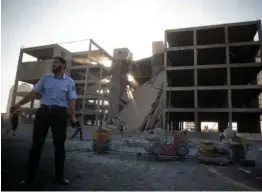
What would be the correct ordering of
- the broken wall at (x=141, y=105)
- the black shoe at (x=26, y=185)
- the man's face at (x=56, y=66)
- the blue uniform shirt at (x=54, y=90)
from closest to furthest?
the black shoe at (x=26, y=185)
the blue uniform shirt at (x=54, y=90)
the man's face at (x=56, y=66)
the broken wall at (x=141, y=105)

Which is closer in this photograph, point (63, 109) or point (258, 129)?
point (63, 109)

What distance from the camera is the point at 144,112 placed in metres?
22.7

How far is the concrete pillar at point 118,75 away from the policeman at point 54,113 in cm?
2336

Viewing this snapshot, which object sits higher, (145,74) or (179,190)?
(145,74)

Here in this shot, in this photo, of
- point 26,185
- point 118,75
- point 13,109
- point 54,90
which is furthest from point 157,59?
point 26,185

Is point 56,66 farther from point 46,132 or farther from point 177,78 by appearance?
point 177,78

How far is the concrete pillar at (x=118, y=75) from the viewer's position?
26.2 metres

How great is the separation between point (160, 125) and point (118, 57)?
451 inches

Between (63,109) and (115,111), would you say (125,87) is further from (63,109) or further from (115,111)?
(63,109)

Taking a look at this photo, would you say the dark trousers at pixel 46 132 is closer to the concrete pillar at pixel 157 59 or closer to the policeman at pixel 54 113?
the policeman at pixel 54 113

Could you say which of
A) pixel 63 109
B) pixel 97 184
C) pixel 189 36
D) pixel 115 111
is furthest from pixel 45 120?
pixel 115 111

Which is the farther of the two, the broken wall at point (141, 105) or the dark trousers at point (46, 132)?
the broken wall at point (141, 105)

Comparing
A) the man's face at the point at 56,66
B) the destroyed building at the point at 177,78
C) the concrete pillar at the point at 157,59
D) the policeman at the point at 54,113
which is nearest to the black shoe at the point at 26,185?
the policeman at the point at 54,113

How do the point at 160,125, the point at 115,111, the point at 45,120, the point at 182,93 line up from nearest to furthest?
the point at 45,120 → the point at 160,125 → the point at 182,93 → the point at 115,111
